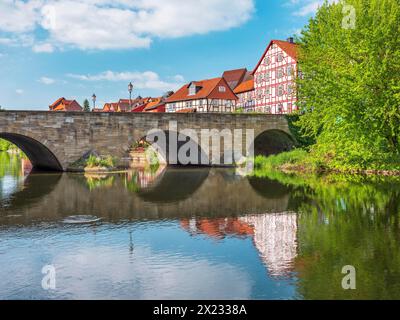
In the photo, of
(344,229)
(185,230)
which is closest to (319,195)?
(344,229)

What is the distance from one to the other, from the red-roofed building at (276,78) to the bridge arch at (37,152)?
2969cm

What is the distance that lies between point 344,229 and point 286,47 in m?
49.2

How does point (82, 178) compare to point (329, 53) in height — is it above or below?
below

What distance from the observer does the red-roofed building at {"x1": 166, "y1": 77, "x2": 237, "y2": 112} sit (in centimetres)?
6931

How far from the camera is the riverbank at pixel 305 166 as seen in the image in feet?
100

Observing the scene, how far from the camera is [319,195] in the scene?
20.6 meters

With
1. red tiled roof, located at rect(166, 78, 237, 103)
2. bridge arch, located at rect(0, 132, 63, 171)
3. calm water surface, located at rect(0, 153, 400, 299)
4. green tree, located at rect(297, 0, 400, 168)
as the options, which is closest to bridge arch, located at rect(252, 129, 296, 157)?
green tree, located at rect(297, 0, 400, 168)

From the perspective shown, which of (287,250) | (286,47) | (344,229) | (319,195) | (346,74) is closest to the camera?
(287,250)

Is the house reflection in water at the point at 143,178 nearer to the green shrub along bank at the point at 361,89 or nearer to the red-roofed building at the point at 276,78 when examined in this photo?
the green shrub along bank at the point at 361,89

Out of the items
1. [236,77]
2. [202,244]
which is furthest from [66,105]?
[202,244]

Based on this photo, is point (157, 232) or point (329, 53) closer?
point (157, 232)

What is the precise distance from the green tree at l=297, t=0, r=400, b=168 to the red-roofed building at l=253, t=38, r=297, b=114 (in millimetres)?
24557

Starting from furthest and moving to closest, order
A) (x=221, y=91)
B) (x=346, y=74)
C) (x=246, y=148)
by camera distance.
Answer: (x=221, y=91), (x=246, y=148), (x=346, y=74)
